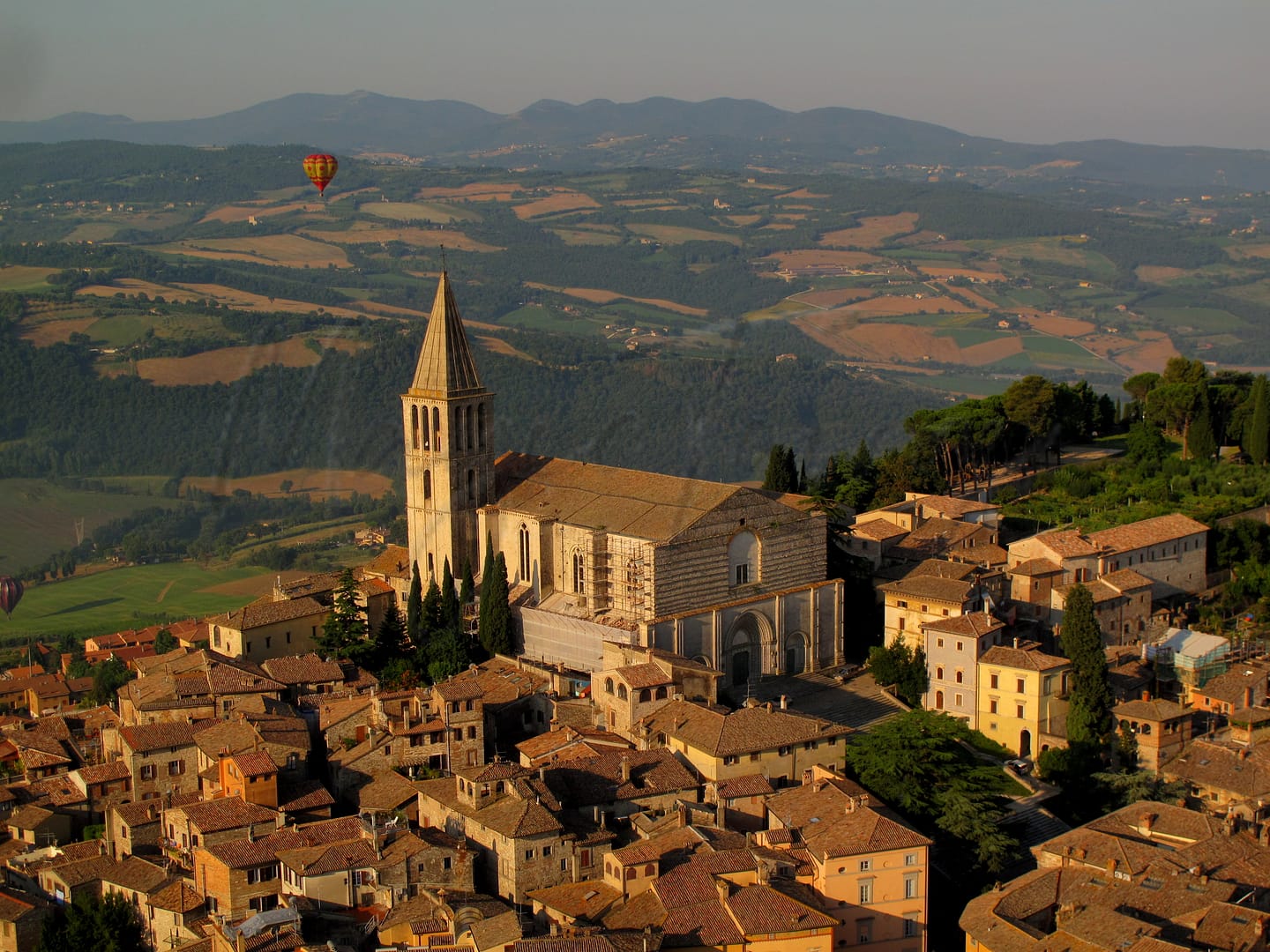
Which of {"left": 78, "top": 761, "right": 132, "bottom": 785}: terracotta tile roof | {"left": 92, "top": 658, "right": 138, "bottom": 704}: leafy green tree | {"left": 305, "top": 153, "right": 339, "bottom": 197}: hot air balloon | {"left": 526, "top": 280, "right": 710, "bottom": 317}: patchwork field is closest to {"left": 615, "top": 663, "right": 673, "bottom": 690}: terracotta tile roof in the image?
{"left": 78, "top": 761, "right": 132, "bottom": 785}: terracotta tile roof

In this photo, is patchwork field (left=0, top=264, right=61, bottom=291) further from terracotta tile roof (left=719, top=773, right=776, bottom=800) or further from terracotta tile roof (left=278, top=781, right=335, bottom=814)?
terracotta tile roof (left=719, top=773, right=776, bottom=800)

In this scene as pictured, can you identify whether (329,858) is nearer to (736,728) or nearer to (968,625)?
(736,728)

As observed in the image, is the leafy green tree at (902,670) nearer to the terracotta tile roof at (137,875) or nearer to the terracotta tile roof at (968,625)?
the terracotta tile roof at (968,625)

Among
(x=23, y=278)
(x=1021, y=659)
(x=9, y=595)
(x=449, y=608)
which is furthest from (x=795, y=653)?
(x=23, y=278)

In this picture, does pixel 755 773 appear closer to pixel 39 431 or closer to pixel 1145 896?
pixel 1145 896

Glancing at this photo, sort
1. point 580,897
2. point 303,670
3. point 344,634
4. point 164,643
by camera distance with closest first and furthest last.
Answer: point 580,897, point 303,670, point 344,634, point 164,643

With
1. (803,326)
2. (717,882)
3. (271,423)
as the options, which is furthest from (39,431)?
(717,882)

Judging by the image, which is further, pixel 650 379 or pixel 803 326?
pixel 803 326
